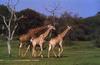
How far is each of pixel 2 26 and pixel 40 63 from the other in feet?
163

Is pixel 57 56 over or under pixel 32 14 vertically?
under

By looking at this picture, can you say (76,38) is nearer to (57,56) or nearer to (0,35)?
(0,35)

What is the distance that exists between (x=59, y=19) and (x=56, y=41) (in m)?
42.9

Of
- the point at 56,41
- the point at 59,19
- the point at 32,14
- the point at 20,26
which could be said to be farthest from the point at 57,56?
the point at 32,14

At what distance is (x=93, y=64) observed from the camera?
2683 cm

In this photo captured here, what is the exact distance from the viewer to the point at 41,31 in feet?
123

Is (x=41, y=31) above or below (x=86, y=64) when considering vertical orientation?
above

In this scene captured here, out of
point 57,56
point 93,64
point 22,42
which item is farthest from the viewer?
point 22,42

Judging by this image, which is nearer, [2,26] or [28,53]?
[28,53]

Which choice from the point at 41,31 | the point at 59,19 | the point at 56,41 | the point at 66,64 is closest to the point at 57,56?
the point at 56,41

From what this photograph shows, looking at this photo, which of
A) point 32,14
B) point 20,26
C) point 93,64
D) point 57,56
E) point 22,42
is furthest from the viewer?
point 32,14

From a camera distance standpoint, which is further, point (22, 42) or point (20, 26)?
point (20, 26)

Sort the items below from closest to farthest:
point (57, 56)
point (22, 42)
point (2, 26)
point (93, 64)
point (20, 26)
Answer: point (93, 64), point (57, 56), point (22, 42), point (20, 26), point (2, 26)

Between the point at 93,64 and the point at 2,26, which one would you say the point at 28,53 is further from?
the point at 2,26
